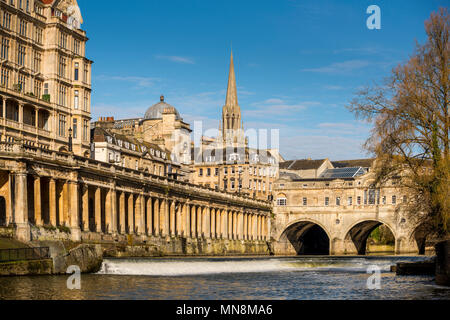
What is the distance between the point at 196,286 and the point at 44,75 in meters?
46.8

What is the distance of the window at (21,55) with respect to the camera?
73625 millimetres

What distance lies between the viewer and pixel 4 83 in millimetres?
70562

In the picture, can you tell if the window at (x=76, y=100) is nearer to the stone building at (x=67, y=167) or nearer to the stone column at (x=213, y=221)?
the stone building at (x=67, y=167)

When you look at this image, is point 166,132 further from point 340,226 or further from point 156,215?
point 156,215

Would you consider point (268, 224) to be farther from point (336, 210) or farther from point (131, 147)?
point (131, 147)

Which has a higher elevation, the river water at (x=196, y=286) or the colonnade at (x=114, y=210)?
the colonnade at (x=114, y=210)

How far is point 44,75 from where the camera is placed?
78.5 metres

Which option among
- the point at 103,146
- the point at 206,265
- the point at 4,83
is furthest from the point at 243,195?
the point at 206,265

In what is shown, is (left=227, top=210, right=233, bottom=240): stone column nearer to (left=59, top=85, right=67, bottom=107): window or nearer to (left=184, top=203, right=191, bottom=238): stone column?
(left=184, top=203, right=191, bottom=238): stone column

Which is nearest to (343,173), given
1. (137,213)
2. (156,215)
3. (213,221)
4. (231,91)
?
(213,221)

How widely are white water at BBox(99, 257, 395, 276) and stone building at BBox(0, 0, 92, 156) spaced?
70.6ft

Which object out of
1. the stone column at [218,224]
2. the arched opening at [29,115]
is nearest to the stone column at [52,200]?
the arched opening at [29,115]

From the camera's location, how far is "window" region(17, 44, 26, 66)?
73625 mm
